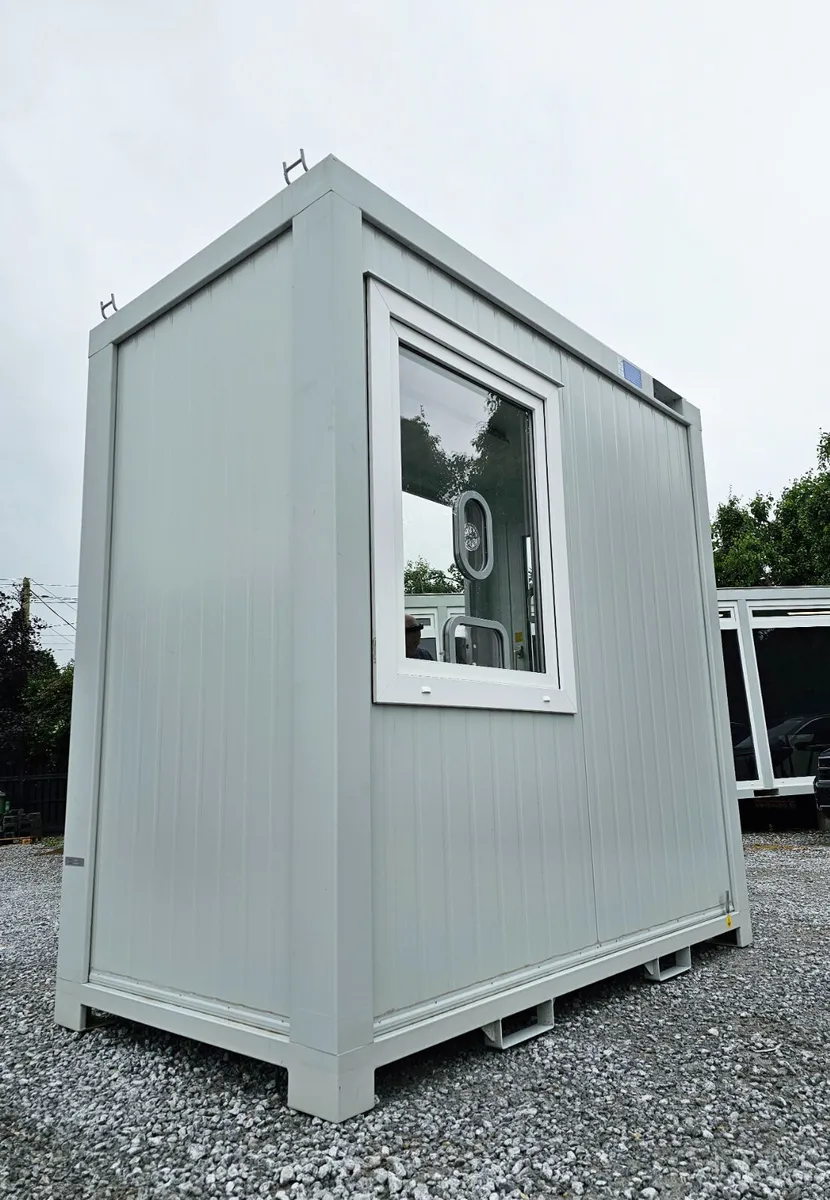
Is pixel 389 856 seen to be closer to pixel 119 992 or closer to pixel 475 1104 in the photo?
pixel 475 1104

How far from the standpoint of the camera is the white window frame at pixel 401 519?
2385mm

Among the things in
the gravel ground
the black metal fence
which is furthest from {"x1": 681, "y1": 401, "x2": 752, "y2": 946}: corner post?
the black metal fence

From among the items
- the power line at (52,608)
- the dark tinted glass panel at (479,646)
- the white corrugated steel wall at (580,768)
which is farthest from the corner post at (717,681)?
the power line at (52,608)

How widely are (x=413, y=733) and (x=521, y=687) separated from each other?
62 cm

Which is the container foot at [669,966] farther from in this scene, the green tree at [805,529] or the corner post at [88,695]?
the green tree at [805,529]

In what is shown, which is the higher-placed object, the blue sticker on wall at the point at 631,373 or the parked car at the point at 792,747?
the blue sticker on wall at the point at 631,373

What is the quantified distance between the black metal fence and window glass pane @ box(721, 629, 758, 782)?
922 cm

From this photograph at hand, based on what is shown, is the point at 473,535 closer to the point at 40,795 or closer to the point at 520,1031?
the point at 520,1031

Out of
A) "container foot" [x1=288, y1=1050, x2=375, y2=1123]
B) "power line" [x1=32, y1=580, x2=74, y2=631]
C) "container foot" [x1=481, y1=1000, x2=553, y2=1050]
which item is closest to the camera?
"container foot" [x1=288, y1=1050, x2=375, y2=1123]

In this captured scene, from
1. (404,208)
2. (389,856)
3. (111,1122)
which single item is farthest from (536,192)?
(111,1122)

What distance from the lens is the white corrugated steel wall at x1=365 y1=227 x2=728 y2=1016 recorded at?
2.34 meters

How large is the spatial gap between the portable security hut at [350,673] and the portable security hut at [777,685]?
5.08 m

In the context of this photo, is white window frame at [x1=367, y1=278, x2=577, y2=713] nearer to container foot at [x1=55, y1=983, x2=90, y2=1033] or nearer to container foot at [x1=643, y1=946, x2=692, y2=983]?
container foot at [x1=643, y1=946, x2=692, y2=983]

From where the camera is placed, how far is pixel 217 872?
8.02 feet
